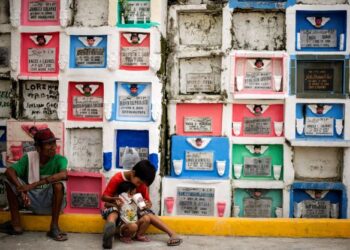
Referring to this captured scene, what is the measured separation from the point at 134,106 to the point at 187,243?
5.34ft

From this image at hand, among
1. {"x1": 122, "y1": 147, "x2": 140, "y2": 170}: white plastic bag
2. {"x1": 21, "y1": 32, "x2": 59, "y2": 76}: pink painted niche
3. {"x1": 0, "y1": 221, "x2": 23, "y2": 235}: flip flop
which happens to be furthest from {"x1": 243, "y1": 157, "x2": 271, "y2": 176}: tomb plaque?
{"x1": 0, "y1": 221, "x2": 23, "y2": 235}: flip flop

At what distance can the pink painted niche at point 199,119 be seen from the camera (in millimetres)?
5207

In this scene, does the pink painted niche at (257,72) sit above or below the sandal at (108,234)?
above

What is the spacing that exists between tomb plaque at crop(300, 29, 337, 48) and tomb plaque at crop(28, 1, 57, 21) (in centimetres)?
284

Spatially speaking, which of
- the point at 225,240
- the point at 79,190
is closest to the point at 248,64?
the point at 225,240

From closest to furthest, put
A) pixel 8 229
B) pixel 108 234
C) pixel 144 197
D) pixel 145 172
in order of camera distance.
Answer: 1. pixel 108 234
2. pixel 145 172
3. pixel 144 197
4. pixel 8 229

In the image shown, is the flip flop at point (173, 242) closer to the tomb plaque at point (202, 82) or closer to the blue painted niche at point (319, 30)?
the tomb plaque at point (202, 82)

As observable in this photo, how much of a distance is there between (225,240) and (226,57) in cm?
202

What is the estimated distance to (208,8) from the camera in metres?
5.18

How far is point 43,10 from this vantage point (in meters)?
5.23

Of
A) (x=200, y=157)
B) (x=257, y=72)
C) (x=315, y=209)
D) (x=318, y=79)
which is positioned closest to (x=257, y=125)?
(x=257, y=72)

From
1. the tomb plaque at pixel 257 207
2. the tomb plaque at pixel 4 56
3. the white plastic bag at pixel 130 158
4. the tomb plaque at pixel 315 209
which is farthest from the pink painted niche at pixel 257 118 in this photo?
the tomb plaque at pixel 4 56

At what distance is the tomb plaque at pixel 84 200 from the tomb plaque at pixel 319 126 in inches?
98.3

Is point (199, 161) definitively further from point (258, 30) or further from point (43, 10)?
point (43, 10)
